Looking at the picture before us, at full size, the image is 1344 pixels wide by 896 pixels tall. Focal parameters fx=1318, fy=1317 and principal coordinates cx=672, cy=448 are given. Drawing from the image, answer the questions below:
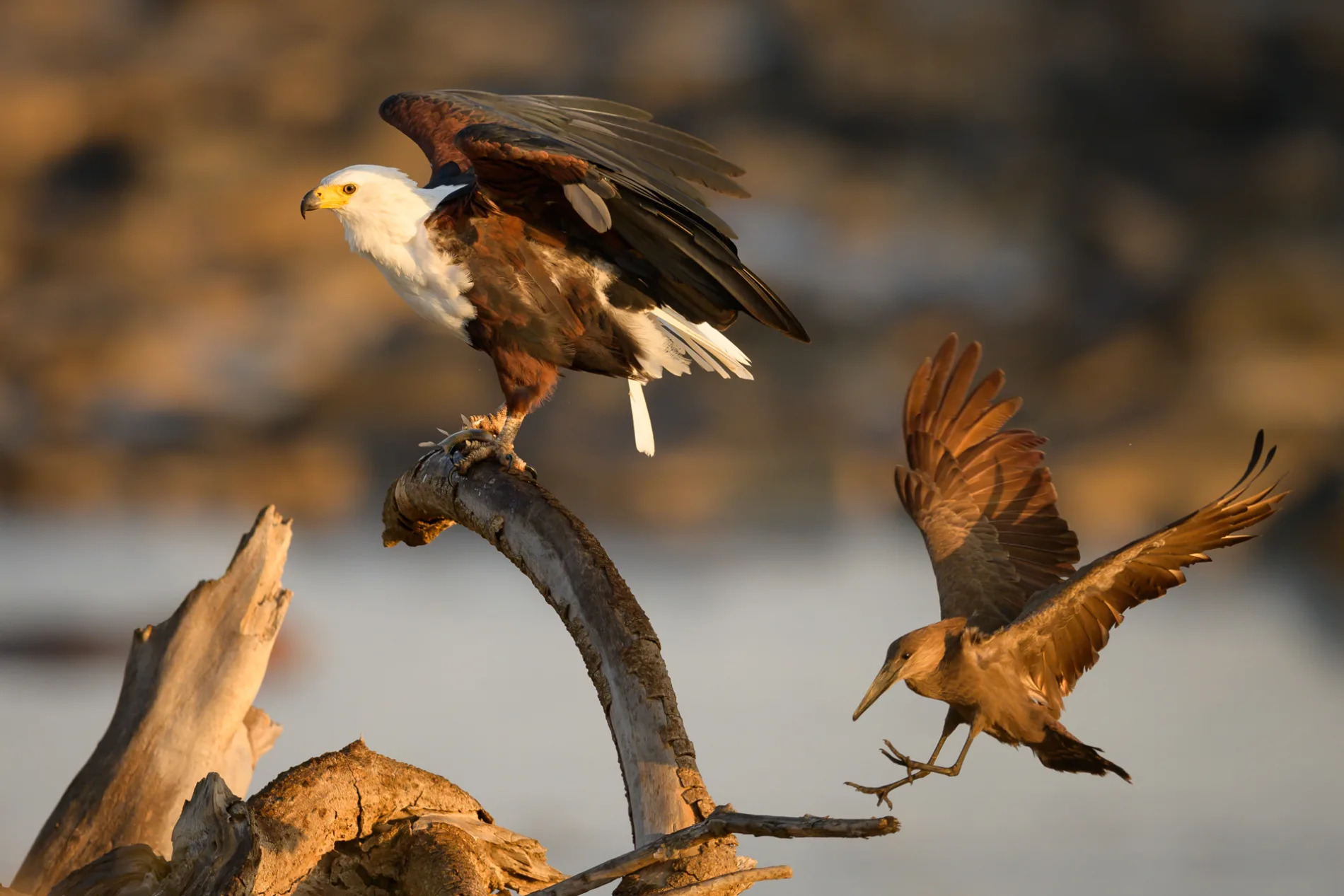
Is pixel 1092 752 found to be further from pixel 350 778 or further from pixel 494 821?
pixel 350 778

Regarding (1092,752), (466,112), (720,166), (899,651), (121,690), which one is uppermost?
(466,112)

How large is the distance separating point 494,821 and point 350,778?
0.82ft

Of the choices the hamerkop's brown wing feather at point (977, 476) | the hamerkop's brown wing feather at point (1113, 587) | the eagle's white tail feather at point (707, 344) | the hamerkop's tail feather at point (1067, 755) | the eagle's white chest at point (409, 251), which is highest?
the eagle's white chest at point (409, 251)

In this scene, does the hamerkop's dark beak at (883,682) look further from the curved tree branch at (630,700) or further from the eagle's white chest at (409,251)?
the eagle's white chest at (409,251)

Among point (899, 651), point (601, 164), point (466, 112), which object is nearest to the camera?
point (899, 651)

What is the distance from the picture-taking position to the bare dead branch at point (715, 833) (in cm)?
128

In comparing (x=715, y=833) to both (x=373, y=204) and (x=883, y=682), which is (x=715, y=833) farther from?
(x=373, y=204)

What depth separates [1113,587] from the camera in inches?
67.8

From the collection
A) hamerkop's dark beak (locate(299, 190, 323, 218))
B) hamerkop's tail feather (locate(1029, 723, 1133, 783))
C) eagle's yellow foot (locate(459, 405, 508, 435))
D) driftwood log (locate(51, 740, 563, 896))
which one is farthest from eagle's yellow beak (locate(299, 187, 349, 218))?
hamerkop's tail feather (locate(1029, 723, 1133, 783))

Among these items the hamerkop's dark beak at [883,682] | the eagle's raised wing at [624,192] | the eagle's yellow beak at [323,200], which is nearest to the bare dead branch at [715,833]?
the hamerkop's dark beak at [883,682]

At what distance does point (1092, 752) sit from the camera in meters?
1.73

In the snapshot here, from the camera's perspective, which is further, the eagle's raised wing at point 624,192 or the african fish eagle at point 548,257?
the african fish eagle at point 548,257

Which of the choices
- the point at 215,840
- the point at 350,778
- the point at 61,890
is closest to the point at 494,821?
the point at 350,778

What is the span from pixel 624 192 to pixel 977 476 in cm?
74
